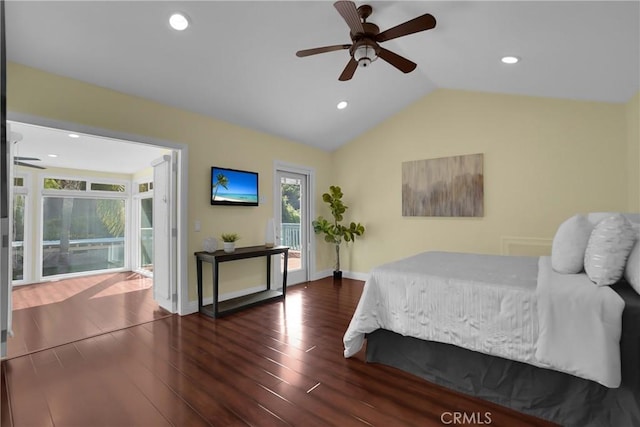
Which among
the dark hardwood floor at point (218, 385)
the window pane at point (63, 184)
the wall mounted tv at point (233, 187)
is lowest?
the dark hardwood floor at point (218, 385)

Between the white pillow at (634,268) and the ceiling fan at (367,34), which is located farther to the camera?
the ceiling fan at (367,34)

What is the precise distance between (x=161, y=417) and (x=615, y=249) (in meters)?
2.76

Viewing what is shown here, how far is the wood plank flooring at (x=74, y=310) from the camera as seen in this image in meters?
3.00

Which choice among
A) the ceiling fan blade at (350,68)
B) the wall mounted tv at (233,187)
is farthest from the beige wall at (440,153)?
the ceiling fan blade at (350,68)

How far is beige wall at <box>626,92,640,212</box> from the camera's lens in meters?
3.22

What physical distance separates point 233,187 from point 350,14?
268 cm

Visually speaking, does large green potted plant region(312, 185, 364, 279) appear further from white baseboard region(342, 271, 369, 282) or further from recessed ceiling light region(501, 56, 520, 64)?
recessed ceiling light region(501, 56, 520, 64)

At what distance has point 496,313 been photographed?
6.19ft

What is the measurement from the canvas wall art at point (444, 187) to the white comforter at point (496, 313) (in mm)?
1893

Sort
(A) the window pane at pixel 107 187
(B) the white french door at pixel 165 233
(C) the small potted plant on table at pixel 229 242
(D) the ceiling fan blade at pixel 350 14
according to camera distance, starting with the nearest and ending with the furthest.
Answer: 1. (D) the ceiling fan blade at pixel 350 14
2. (B) the white french door at pixel 165 233
3. (C) the small potted plant on table at pixel 229 242
4. (A) the window pane at pixel 107 187

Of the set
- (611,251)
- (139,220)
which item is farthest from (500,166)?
(139,220)

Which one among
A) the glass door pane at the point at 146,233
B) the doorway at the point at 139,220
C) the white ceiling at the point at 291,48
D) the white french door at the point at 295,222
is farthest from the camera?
the glass door pane at the point at 146,233

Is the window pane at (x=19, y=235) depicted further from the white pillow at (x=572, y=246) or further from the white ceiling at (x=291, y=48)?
the white pillow at (x=572, y=246)

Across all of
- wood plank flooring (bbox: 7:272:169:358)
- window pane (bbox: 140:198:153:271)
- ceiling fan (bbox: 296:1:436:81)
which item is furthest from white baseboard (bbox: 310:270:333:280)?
ceiling fan (bbox: 296:1:436:81)
